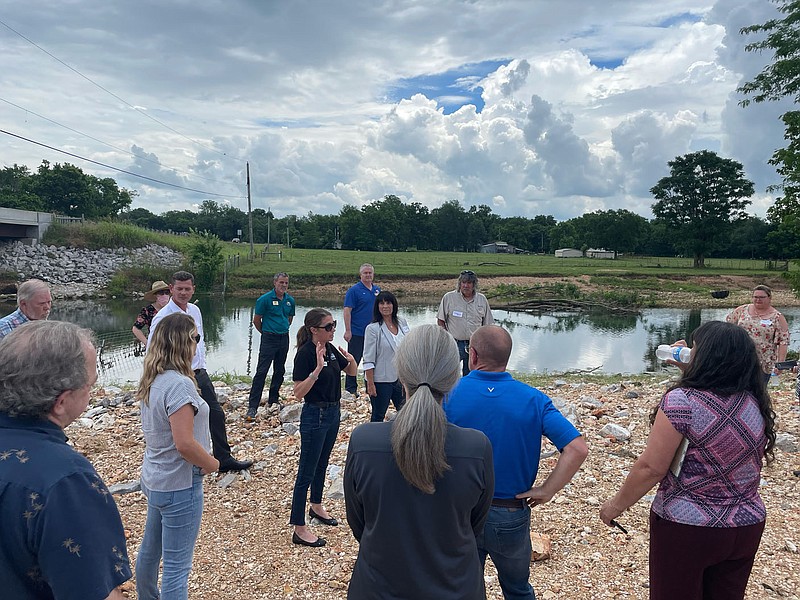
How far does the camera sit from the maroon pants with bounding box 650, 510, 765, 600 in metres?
2.58

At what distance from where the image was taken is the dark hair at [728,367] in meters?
2.58

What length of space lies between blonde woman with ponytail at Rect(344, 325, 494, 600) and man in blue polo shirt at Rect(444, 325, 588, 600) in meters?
0.60

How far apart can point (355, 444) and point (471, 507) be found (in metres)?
0.53

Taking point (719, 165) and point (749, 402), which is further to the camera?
point (719, 165)

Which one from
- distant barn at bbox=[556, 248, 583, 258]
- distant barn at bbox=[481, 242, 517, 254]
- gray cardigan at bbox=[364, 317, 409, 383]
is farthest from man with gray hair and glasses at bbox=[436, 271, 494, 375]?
distant barn at bbox=[481, 242, 517, 254]

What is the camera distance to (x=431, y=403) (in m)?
2.14

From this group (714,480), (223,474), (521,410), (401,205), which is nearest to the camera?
(714,480)

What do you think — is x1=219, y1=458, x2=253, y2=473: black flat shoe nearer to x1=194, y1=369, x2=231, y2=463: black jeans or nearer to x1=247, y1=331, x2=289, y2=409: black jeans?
x1=194, y1=369, x2=231, y2=463: black jeans

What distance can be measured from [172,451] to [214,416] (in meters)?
2.58

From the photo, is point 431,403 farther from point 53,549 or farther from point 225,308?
point 225,308

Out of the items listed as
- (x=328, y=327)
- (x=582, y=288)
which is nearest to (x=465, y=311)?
(x=328, y=327)

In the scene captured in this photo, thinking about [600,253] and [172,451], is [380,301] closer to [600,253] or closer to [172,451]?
[172,451]

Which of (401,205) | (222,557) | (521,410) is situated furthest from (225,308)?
(401,205)

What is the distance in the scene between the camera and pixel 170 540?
3.27 meters
